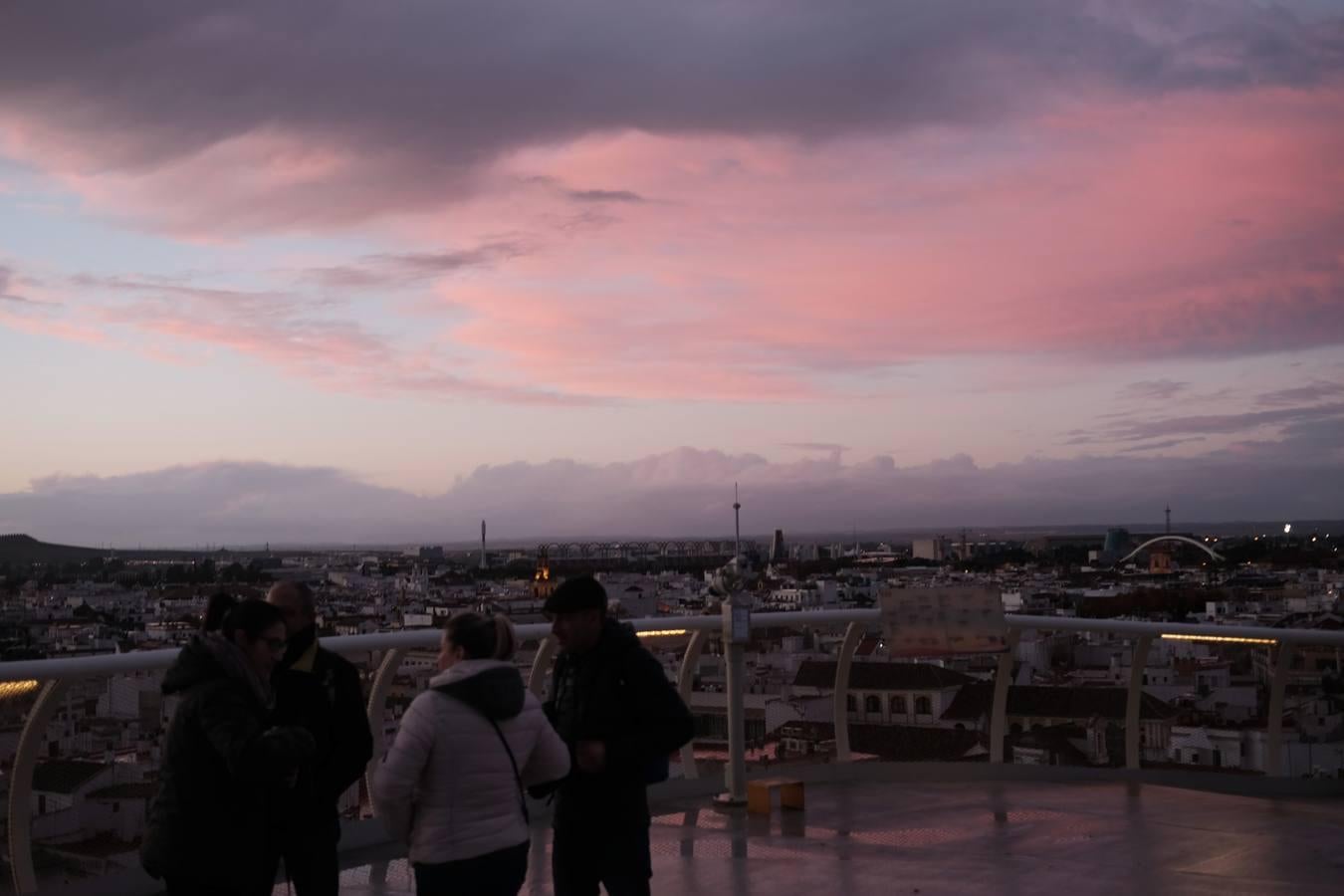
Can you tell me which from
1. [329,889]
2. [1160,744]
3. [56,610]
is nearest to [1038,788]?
[1160,744]

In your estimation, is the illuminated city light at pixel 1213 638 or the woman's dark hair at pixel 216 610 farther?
the illuminated city light at pixel 1213 638

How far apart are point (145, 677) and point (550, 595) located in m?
2.50

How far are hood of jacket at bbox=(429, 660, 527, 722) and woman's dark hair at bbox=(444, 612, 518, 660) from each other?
43mm

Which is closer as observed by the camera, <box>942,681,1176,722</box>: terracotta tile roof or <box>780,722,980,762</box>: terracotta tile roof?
<box>942,681,1176,722</box>: terracotta tile roof

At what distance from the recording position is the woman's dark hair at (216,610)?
4219 mm

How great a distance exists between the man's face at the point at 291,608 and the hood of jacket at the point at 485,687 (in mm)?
1278

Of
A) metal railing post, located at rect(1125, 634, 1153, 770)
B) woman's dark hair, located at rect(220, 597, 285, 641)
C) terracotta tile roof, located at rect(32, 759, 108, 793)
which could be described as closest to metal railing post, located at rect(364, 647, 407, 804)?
terracotta tile roof, located at rect(32, 759, 108, 793)

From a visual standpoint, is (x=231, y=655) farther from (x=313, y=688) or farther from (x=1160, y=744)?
(x=1160, y=744)

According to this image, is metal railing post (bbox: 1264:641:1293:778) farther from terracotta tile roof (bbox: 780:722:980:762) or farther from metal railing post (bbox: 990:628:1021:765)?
terracotta tile roof (bbox: 780:722:980:762)

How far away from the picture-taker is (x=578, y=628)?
4664 mm

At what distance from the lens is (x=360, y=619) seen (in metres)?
15.9

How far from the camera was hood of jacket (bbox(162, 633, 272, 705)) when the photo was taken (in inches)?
160

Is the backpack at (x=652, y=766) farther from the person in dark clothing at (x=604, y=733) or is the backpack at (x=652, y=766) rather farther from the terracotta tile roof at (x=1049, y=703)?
the terracotta tile roof at (x=1049, y=703)

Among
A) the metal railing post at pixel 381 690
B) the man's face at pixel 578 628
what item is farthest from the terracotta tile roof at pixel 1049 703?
the man's face at pixel 578 628
